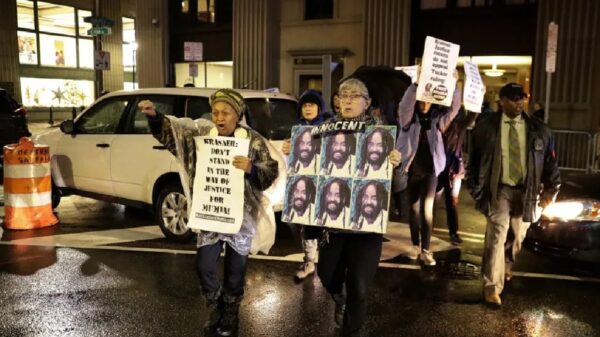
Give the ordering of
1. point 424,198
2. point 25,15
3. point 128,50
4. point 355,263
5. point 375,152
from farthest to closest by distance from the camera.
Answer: point 128,50, point 25,15, point 424,198, point 355,263, point 375,152

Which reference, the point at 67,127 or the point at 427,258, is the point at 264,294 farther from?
the point at 67,127

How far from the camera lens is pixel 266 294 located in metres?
5.37

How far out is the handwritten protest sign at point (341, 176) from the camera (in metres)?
3.64

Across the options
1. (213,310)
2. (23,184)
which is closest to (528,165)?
(213,310)

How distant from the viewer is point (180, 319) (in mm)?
4719

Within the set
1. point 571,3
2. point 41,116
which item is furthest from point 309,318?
point 41,116

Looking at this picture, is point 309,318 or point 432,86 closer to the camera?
point 309,318

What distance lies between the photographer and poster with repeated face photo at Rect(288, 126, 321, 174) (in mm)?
3811

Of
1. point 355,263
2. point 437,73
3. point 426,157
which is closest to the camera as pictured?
point 355,263

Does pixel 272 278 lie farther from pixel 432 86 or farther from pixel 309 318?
pixel 432 86

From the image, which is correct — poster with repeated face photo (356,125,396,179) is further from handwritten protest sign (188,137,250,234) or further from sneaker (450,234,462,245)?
sneaker (450,234,462,245)

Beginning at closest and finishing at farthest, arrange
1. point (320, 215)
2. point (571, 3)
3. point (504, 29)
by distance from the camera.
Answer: point (320, 215)
point (571, 3)
point (504, 29)

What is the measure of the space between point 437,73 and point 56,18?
111ft

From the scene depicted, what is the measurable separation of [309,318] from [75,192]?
16.6 feet
